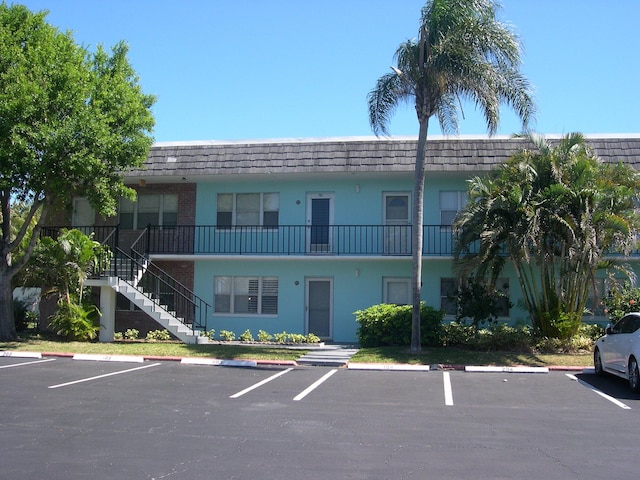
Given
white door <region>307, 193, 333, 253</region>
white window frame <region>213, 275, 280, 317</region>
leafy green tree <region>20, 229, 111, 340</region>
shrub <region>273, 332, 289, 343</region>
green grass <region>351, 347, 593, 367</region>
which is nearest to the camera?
green grass <region>351, 347, 593, 367</region>

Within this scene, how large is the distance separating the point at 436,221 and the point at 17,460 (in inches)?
616

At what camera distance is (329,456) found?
712 centimetres

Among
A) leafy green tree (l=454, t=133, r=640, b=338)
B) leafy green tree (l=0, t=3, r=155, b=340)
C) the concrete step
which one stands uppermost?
leafy green tree (l=0, t=3, r=155, b=340)

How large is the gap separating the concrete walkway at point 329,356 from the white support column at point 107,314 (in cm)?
628

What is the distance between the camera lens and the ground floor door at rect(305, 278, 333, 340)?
20.9 metres

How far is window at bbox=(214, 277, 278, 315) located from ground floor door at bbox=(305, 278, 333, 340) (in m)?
1.07

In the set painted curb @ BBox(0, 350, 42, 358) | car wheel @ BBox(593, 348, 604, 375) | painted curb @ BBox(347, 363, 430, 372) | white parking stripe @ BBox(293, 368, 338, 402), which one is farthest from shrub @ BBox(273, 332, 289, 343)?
car wheel @ BBox(593, 348, 604, 375)

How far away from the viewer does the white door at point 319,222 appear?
68.8 ft

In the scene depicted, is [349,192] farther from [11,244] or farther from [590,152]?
[11,244]

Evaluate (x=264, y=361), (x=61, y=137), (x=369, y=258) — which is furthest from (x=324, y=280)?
(x=61, y=137)

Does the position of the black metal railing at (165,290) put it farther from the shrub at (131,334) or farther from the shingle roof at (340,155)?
the shingle roof at (340,155)

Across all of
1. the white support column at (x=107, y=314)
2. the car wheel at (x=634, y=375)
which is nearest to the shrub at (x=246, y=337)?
the white support column at (x=107, y=314)

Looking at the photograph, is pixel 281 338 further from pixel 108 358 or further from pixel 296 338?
pixel 108 358

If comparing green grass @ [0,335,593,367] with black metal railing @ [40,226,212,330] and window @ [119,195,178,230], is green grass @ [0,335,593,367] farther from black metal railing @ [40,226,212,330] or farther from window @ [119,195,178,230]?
window @ [119,195,178,230]
